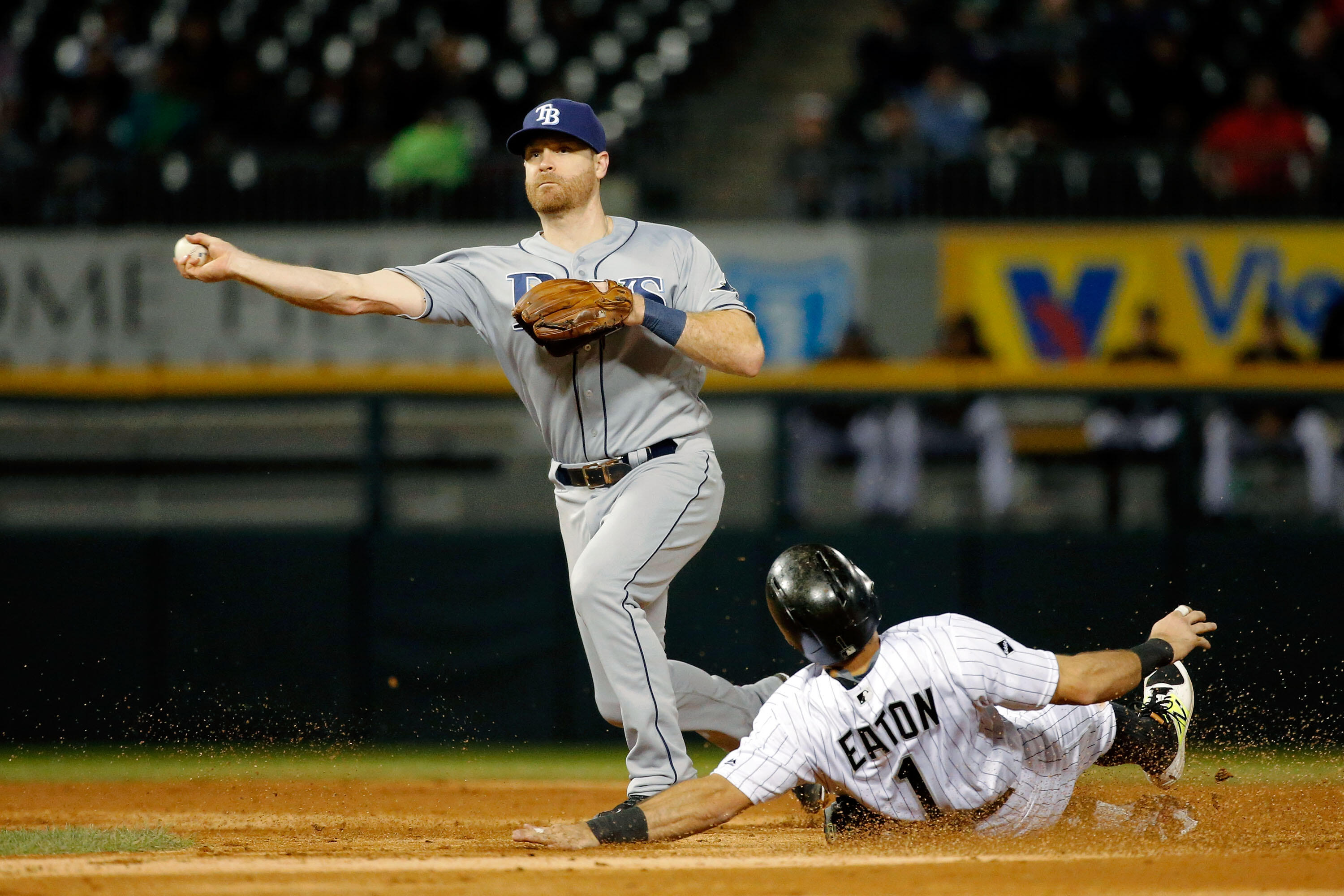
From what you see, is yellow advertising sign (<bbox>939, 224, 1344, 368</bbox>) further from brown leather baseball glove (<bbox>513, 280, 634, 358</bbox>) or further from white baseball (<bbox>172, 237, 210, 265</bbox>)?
white baseball (<bbox>172, 237, 210, 265</bbox>)

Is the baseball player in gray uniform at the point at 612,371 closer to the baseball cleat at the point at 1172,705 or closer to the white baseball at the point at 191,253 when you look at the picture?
the white baseball at the point at 191,253

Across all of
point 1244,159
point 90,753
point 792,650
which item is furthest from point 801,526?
point 1244,159

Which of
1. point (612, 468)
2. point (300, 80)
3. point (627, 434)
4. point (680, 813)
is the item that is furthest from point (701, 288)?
point (300, 80)

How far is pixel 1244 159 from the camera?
9375 millimetres

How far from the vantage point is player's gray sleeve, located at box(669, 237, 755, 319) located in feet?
14.5

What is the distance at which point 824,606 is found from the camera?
370 centimetres

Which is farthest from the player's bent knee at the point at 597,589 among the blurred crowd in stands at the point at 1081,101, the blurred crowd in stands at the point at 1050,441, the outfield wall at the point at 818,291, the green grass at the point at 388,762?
the blurred crowd in stands at the point at 1081,101

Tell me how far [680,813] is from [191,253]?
201cm

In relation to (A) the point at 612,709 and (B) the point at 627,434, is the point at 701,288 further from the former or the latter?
(A) the point at 612,709

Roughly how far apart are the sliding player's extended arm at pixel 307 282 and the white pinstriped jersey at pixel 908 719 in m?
Answer: 1.56

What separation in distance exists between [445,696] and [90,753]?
5.34ft

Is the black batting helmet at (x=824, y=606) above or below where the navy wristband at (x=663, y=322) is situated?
below

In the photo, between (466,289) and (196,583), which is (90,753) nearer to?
(196,583)

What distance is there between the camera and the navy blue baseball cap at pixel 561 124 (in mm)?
4336
